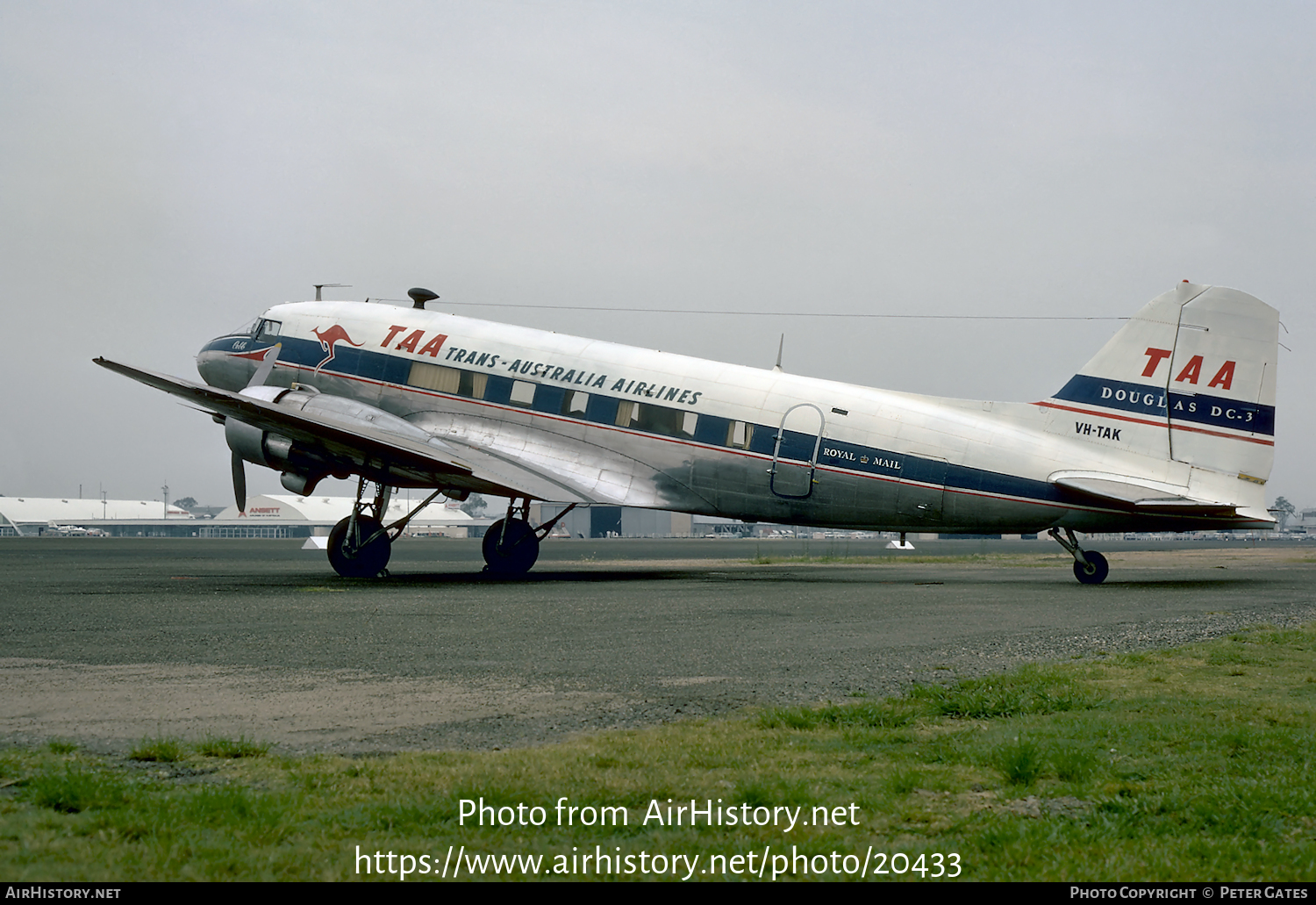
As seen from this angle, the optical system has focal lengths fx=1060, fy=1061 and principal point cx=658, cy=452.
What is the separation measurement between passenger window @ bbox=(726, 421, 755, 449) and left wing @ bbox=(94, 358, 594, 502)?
3.37 metres

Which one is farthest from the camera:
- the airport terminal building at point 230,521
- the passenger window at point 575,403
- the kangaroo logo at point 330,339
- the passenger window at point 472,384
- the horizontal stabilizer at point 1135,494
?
the airport terminal building at point 230,521

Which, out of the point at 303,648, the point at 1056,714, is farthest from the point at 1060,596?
the point at 303,648

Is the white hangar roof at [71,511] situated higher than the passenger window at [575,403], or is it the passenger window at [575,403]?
the passenger window at [575,403]

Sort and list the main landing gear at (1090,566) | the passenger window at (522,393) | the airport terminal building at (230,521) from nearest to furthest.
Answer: the main landing gear at (1090,566), the passenger window at (522,393), the airport terminal building at (230,521)

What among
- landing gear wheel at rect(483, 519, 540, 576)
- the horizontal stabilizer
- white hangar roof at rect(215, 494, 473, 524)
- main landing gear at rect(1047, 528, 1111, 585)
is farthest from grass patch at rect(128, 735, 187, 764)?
white hangar roof at rect(215, 494, 473, 524)

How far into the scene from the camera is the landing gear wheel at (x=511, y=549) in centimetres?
2508

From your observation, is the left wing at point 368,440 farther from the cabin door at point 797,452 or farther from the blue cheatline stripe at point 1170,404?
the blue cheatline stripe at point 1170,404

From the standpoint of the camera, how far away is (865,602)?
17797 millimetres

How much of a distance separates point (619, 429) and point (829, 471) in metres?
4.81

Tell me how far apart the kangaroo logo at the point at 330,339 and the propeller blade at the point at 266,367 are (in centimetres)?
114

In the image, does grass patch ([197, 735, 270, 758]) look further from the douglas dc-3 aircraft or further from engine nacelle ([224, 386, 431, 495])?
engine nacelle ([224, 386, 431, 495])

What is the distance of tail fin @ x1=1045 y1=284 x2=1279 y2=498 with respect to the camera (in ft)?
66.6

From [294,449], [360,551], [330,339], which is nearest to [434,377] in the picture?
[330,339]

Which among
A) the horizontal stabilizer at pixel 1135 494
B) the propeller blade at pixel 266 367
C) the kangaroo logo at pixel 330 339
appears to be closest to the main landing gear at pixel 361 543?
the kangaroo logo at pixel 330 339
